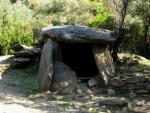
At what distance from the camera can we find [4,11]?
2062 centimetres

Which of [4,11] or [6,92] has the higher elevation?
[4,11]

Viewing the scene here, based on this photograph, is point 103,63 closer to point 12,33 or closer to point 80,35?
point 80,35

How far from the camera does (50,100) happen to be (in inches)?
412

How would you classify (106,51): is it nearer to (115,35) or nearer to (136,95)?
(115,35)

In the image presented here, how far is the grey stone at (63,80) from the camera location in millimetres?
11233

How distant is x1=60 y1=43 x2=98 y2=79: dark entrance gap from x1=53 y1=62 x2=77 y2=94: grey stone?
1.79 m

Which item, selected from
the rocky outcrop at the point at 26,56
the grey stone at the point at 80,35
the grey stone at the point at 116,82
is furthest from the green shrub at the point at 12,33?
the grey stone at the point at 116,82

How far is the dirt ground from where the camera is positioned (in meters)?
9.60

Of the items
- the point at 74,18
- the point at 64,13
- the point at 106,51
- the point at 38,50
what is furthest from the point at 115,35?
the point at 64,13

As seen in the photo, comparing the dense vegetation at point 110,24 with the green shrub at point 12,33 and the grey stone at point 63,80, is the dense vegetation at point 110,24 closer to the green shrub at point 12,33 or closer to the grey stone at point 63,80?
the green shrub at point 12,33

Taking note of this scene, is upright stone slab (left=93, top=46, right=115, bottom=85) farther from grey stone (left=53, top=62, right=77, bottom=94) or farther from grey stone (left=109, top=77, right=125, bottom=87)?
grey stone (left=53, top=62, right=77, bottom=94)

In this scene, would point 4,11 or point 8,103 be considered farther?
point 4,11

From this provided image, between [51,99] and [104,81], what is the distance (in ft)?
5.94

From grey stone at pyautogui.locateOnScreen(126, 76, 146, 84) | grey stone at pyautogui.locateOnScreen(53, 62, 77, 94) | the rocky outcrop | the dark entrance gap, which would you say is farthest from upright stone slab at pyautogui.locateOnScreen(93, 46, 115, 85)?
the rocky outcrop
